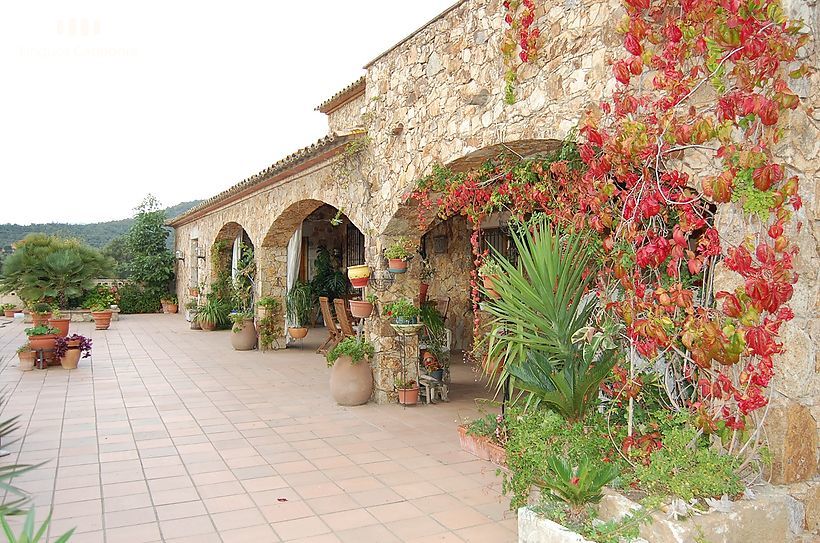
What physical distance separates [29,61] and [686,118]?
6.95m

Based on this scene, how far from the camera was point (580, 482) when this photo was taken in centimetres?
270

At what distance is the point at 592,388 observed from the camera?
137 inches

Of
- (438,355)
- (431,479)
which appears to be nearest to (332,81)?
(438,355)

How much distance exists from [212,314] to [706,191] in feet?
43.5

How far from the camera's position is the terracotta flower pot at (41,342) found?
905 centimetres

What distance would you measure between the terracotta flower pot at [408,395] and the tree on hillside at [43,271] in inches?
445

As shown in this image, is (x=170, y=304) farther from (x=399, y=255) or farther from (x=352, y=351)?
(x=399, y=255)

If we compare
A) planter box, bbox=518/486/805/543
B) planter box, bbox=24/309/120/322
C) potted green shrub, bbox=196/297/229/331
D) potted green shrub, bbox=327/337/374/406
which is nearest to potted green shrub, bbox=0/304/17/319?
planter box, bbox=24/309/120/322

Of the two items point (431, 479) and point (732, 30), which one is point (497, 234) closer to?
point (431, 479)

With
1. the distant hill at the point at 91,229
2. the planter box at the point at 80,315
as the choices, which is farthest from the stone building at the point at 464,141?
the distant hill at the point at 91,229

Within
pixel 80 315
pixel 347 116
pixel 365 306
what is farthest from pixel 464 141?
pixel 80 315

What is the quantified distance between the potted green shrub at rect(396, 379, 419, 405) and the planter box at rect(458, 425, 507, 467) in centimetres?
145

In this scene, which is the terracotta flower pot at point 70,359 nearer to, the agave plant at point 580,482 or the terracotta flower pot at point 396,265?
the terracotta flower pot at point 396,265

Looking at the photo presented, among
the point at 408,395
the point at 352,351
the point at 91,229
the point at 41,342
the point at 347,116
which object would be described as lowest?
the point at 408,395
